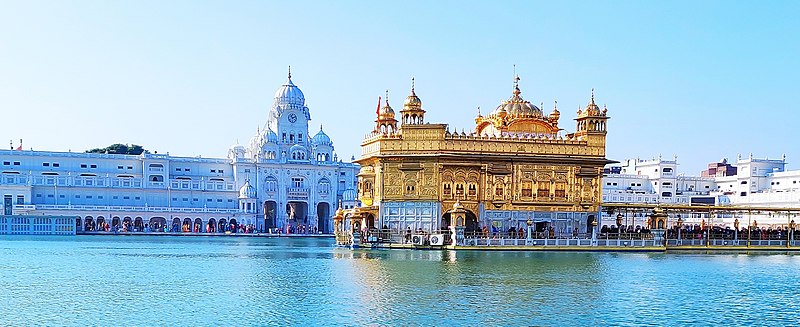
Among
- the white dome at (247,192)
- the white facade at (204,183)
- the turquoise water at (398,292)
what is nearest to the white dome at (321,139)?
the white facade at (204,183)

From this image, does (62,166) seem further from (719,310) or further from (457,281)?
(719,310)

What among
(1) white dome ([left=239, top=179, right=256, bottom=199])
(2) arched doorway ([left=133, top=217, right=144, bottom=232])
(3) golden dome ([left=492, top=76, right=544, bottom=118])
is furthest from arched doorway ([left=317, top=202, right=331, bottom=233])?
(3) golden dome ([left=492, top=76, right=544, bottom=118])

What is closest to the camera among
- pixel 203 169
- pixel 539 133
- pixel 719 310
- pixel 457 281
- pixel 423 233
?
pixel 719 310

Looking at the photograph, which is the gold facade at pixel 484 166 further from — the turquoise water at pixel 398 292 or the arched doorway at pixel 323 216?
the arched doorway at pixel 323 216

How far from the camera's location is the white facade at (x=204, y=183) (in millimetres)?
99312

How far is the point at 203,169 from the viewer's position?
10944 centimetres

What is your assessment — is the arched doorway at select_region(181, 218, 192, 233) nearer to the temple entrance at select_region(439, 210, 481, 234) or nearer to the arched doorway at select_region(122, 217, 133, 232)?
the arched doorway at select_region(122, 217, 133, 232)

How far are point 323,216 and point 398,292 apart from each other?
8911cm

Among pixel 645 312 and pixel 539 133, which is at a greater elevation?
pixel 539 133

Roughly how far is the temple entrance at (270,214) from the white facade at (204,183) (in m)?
0.12

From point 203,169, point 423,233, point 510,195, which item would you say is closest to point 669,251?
point 510,195

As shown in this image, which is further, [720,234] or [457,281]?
[720,234]

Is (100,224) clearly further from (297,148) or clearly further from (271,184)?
(297,148)

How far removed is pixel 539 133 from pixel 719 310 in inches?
1080
